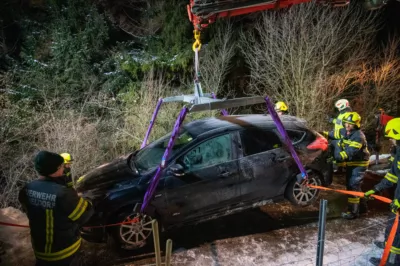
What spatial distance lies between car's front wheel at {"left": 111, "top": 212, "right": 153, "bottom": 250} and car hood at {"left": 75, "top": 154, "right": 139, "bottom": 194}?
493 millimetres

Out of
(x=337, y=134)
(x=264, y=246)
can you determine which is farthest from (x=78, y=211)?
(x=337, y=134)

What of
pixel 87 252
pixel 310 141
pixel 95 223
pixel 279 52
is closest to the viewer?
pixel 95 223

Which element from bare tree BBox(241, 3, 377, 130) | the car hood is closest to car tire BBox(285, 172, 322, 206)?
the car hood

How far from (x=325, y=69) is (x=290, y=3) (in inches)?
347

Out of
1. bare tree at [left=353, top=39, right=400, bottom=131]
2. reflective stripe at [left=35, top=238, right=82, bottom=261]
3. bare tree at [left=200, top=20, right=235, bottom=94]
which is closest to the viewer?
reflective stripe at [left=35, top=238, right=82, bottom=261]

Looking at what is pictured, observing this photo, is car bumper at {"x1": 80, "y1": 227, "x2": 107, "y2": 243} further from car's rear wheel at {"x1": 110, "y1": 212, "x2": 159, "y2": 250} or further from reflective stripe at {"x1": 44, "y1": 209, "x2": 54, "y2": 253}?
reflective stripe at {"x1": 44, "y1": 209, "x2": 54, "y2": 253}

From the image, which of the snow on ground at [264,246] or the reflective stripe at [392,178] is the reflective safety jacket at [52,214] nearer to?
the snow on ground at [264,246]

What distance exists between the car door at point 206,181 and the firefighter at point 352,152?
1794 millimetres

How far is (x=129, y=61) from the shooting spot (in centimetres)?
1240

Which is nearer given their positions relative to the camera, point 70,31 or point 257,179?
point 257,179

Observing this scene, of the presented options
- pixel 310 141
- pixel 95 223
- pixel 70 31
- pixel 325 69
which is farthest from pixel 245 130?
pixel 70 31

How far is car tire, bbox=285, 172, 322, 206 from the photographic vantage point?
498cm

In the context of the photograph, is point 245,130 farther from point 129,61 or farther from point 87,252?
point 129,61

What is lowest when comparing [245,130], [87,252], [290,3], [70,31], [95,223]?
[87,252]
